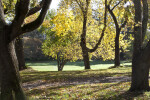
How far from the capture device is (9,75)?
20.2ft

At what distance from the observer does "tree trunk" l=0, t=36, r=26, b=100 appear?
19.9 feet

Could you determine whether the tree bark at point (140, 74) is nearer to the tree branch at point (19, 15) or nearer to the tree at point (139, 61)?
the tree at point (139, 61)

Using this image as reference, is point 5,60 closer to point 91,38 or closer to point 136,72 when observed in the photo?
point 136,72

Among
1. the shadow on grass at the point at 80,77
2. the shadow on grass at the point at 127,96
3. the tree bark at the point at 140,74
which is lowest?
the shadow on grass at the point at 80,77

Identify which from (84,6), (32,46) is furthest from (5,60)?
(32,46)

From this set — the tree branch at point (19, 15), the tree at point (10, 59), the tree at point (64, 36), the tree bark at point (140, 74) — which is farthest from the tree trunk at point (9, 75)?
the tree at point (64, 36)

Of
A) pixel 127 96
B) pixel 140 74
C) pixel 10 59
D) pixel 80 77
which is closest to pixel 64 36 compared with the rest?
pixel 80 77

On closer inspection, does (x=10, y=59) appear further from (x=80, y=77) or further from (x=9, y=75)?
(x=80, y=77)

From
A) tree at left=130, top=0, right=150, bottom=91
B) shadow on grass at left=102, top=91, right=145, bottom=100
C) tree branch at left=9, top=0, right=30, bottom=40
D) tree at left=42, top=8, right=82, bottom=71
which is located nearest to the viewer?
tree branch at left=9, top=0, right=30, bottom=40

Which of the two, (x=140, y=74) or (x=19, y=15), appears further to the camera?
(x=140, y=74)

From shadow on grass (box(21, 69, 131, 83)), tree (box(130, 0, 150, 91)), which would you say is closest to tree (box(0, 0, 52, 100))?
tree (box(130, 0, 150, 91))

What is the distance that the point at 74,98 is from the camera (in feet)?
24.2

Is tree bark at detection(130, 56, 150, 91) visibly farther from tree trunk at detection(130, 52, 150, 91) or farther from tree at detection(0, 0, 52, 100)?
tree at detection(0, 0, 52, 100)

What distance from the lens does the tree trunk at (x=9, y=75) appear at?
6078mm
